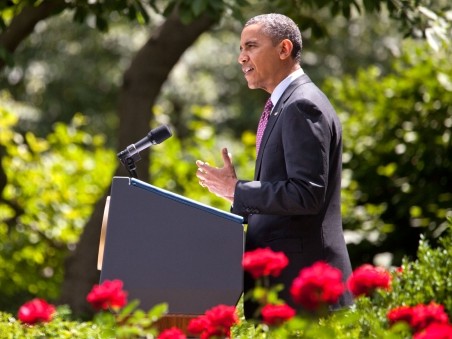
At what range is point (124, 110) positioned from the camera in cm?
934

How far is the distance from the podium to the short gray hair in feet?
2.39

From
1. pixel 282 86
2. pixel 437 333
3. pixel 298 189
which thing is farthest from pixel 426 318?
pixel 282 86

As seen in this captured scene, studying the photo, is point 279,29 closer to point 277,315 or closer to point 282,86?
point 282,86

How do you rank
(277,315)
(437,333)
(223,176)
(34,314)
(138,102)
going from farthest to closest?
1. (138,102)
2. (223,176)
3. (34,314)
4. (277,315)
5. (437,333)

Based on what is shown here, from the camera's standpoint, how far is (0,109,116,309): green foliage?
10.3m

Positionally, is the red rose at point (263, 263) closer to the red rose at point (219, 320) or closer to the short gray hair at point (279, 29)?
the red rose at point (219, 320)

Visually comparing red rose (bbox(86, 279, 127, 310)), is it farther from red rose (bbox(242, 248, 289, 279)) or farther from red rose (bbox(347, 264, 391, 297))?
red rose (bbox(347, 264, 391, 297))

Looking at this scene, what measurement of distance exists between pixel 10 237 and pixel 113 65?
10.3 m

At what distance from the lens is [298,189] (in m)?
3.96

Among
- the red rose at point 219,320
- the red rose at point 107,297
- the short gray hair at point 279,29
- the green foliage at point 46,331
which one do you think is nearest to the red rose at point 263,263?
the red rose at point 219,320

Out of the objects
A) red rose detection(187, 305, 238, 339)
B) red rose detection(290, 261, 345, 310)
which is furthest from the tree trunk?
red rose detection(290, 261, 345, 310)

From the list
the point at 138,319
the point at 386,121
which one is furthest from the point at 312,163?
the point at 386,121

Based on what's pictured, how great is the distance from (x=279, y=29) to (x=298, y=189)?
66cm

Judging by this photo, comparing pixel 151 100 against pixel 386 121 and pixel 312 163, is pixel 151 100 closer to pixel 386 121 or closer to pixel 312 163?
pixel 386 121
